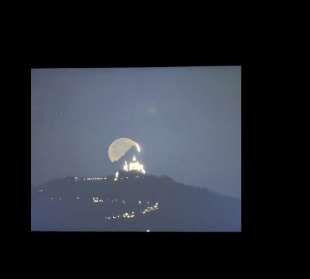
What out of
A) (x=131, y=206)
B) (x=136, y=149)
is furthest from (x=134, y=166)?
(x=131, y=206)

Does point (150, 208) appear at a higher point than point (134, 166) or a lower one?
lower

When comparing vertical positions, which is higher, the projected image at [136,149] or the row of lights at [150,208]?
the projected image at [136,149]

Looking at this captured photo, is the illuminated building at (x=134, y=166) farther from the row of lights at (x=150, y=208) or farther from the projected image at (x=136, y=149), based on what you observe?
the row of lights at (x=150, y=208)

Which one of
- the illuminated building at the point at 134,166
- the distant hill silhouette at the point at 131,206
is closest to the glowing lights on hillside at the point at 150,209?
→ the distant hill silhouette at the point at 131,206

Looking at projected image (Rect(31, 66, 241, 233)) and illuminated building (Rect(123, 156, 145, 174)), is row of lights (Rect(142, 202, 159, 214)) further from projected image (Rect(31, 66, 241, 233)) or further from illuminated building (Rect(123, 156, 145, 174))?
illuminated building (Rect(123, 156, 145, 174))

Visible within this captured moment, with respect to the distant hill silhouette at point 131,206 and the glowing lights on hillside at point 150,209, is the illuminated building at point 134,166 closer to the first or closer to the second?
the distant hill silhouette at point 131,206

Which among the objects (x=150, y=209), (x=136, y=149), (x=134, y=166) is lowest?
(x=150, y=209)

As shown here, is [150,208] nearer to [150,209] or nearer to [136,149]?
[150,209]

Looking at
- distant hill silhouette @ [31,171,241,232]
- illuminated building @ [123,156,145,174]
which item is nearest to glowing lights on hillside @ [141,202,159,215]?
distant hill silhouette @ [31,171,241,232]
